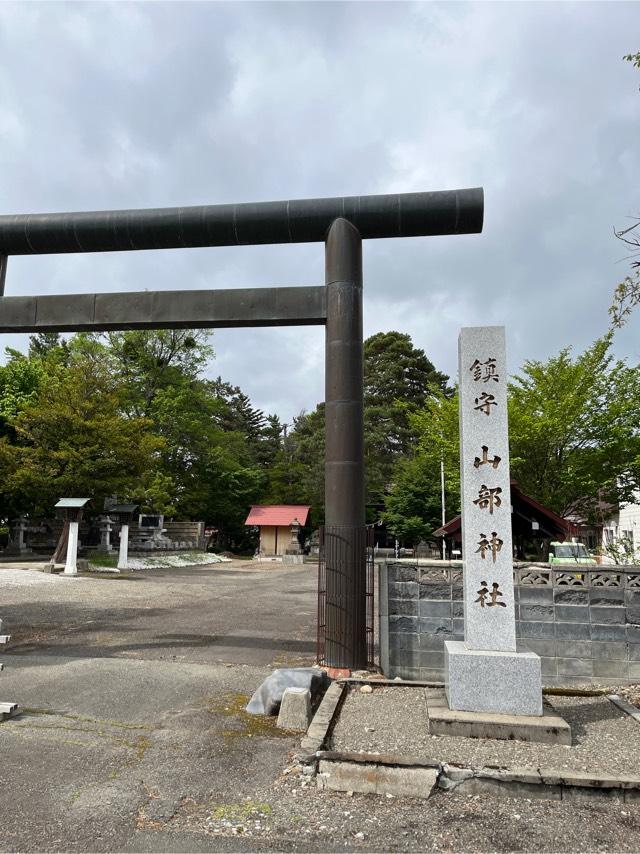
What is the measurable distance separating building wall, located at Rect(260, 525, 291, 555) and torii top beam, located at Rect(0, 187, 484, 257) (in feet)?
113

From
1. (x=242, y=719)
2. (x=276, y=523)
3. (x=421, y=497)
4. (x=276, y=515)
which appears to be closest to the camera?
(x=242, y=719)

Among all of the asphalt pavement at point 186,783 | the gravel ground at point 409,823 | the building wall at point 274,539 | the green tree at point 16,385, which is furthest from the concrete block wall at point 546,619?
the building wall at point 274,539

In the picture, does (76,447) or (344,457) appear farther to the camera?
(76,447)

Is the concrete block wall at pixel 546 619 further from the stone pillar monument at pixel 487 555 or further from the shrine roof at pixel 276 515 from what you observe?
the shrine roof at pixel 276 515

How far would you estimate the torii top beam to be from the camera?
320 inches

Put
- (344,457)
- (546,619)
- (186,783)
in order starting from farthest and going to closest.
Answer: (344,457)
(546,619)
(186,783)

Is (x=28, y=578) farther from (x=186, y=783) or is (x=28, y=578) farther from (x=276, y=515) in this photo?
(x=276, y=515)

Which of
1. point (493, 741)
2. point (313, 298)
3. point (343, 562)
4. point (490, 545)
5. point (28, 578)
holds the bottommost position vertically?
point (28, 578)

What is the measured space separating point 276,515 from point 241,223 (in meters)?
35.1

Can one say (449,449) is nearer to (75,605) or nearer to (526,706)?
(75,605)

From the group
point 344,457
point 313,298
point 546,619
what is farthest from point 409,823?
point 313,298

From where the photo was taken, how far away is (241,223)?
8461 mm

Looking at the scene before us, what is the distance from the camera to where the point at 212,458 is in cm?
Answer: 3997

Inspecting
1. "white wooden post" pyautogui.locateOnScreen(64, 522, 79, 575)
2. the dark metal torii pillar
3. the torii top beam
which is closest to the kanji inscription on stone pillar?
the dark metal torii pillar
